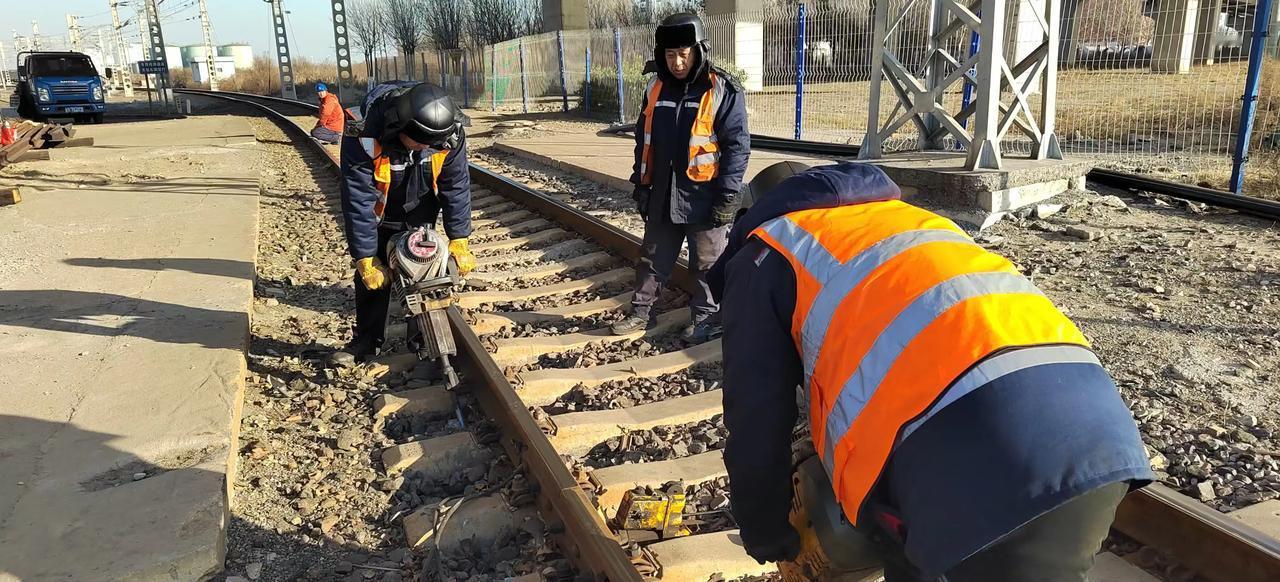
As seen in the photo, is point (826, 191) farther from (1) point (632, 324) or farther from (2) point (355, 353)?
(2) point (355, 353)

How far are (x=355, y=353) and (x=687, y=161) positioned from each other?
2.27 metres

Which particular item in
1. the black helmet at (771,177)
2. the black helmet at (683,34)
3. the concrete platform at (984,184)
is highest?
the black helmet at (683,34)

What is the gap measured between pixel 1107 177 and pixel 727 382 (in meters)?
8.24

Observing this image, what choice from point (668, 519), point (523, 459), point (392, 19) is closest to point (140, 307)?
point (523, 459)

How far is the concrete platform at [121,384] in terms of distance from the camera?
3.08 meters

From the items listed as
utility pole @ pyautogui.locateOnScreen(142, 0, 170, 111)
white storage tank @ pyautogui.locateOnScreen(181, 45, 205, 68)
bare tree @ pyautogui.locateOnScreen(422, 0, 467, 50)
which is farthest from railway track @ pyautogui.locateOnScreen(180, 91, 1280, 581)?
white storage tank @ pyautogui.locateOnScreen(181, 45, 205, 68)

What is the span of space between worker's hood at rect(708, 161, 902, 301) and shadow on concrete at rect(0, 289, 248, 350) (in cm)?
422

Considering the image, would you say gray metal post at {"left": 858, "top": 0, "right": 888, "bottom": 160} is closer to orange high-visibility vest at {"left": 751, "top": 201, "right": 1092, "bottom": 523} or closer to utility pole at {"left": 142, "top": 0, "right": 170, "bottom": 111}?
orange high-visibility vest at {"left": 751, "top": 201, "right": 1092, "bottom": 523}

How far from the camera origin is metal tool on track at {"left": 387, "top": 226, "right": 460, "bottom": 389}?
433cm

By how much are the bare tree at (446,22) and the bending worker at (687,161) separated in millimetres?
52845

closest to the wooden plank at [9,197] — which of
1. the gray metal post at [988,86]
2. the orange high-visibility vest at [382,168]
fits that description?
the orange high-visibility vest at [382,168]

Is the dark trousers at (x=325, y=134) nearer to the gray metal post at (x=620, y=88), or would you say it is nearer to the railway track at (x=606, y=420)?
the gray metal post at (x=620, y=88)

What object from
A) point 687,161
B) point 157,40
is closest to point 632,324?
point 687,161

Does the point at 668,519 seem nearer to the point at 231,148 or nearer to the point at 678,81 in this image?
the point at 678,81
